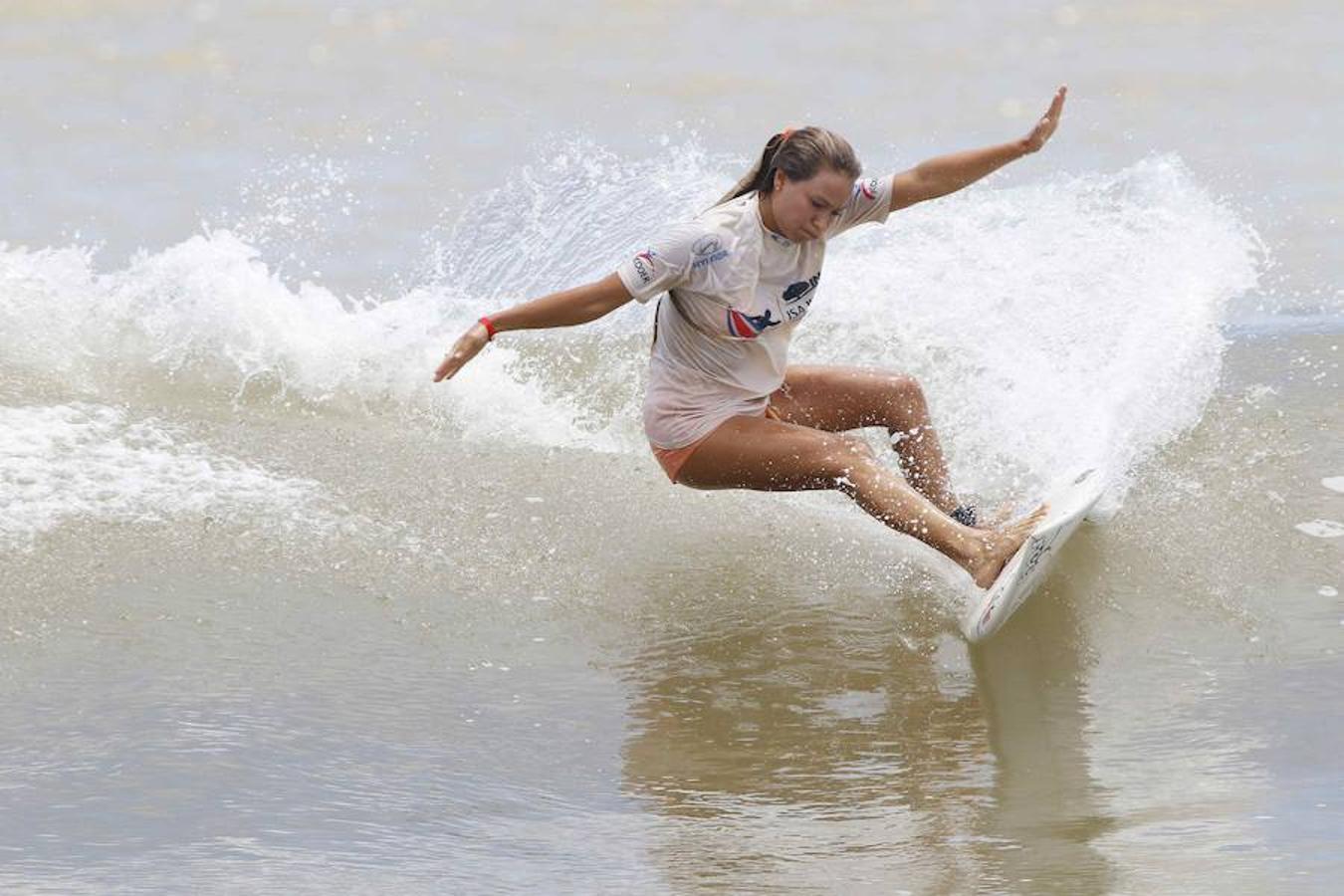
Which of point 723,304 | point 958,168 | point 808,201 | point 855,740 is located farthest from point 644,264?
point 855,740

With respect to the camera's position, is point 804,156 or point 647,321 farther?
point 647,321

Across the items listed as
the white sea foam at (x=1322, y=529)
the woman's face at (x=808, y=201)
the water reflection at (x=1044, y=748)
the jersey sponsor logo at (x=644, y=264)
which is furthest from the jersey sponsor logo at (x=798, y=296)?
the white sea foam at (x=1322, y=529)

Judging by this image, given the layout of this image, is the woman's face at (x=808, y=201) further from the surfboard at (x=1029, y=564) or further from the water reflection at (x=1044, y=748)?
the water reflection at (x=1044, y=748)

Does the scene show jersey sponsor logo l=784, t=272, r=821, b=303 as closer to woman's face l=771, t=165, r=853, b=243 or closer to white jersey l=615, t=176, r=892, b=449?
white jersey l=615, t=176, r=892, b=449

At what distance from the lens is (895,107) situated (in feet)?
52.4

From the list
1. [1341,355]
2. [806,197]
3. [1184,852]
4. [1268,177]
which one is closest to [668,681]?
[806,197]

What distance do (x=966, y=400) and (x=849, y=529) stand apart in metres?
1.20

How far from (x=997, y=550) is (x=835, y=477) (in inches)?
20.9

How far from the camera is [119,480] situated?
6906 mm

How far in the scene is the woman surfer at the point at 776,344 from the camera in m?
5.84

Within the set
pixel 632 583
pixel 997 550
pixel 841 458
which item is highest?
pixel 841 458

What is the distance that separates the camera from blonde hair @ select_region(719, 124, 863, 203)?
5.80 m

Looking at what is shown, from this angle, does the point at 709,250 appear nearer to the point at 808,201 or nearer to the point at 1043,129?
the point at 808,201

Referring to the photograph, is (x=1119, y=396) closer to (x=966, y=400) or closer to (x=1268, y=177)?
(x=966, y=400)
